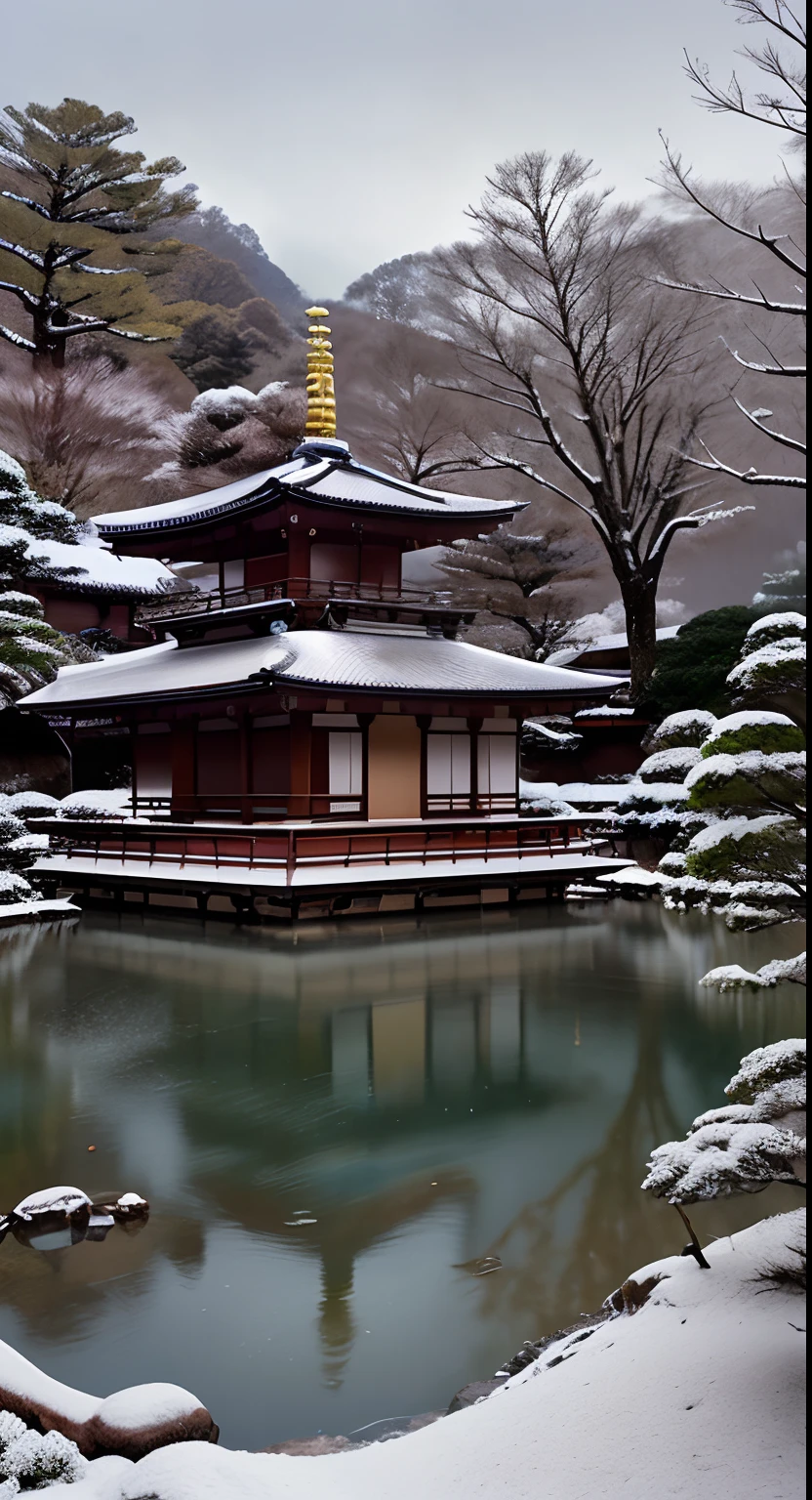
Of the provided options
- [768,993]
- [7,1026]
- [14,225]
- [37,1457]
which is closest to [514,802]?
[768,993]

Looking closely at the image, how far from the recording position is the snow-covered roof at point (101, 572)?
31406mm

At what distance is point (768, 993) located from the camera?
12.2m

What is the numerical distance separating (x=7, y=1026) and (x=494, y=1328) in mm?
7395

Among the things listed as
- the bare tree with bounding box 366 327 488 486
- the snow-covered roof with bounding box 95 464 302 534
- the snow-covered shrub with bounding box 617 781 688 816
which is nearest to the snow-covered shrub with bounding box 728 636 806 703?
the snow-covered roof with bounding box 95 464 302 534

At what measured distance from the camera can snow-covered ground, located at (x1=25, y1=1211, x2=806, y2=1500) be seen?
8.99 ft

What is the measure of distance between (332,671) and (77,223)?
25993 millimetres

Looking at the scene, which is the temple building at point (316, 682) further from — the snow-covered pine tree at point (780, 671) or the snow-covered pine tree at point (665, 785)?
the snow-covered pine tree at point (780, 671)

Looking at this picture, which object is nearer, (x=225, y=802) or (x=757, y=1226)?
(x=757, y=1226)

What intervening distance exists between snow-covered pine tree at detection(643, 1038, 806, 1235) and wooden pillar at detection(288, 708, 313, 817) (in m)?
14.7

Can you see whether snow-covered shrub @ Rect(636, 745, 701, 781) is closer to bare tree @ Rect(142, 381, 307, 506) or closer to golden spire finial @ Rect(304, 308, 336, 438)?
golden spire finial @ Rect(304, 308, 336, 438)

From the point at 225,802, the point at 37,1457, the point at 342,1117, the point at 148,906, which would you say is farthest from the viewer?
the point at 225,802

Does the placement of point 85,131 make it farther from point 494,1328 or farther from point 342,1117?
point 494,1328

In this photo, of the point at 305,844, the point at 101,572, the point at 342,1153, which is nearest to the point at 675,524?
the point at 101,572

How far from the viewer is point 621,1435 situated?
301cm
